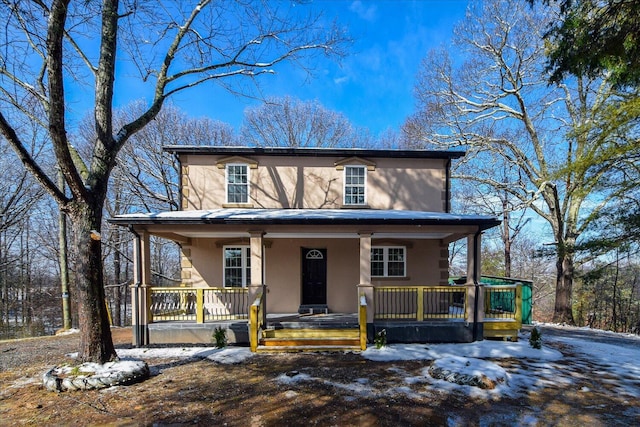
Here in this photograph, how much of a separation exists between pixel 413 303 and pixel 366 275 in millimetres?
2250

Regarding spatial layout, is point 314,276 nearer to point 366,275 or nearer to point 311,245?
point 311,245

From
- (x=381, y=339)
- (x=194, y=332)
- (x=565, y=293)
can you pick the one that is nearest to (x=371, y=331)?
(x=381, y=339)

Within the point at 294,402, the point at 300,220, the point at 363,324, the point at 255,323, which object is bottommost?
the point at 294,402

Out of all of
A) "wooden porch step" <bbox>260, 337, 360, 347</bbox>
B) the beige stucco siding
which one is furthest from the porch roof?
"wooden porch step" <bbox>260, 337, 360, 347</bbox>

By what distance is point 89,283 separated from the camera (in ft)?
18.4

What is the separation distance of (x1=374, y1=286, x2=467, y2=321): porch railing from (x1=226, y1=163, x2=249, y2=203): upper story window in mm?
5401

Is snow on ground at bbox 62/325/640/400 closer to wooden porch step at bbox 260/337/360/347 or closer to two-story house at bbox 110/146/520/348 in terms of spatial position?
wooden porch step at bbox 260/337/360/347

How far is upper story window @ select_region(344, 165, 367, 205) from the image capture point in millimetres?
10531

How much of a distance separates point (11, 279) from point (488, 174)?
32.4 metres

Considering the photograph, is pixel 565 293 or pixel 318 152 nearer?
pixel 318 152

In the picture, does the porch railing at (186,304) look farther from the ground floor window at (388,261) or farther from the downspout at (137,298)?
the ground floor window at (388,261)

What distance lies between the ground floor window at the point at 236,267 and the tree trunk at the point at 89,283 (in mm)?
4294

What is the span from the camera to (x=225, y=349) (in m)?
7.56

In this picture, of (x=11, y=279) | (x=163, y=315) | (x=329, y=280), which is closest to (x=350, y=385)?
(x=329, y=280)
